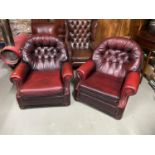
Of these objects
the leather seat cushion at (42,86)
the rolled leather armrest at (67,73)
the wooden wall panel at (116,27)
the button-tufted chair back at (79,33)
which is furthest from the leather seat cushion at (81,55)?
the leather seat cushion at (42,86)

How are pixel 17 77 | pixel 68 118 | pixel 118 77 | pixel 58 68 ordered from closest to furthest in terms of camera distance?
pixel 17 77
pixel 68 118
pixel 118 77
pixel 58 68

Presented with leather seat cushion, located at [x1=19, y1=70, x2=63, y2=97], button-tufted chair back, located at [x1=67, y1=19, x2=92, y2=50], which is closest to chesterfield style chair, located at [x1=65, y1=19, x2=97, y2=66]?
button-tufted chair back, located at [x1=67, y1=19, x2=92, y2=50]

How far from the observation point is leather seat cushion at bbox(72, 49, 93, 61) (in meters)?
2.71

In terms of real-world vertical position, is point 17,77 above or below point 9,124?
above

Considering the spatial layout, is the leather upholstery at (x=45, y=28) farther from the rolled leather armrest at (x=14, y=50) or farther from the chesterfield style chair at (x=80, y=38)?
the rolled leather armrest at (x=14, y=50)

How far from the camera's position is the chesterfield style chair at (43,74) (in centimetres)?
191

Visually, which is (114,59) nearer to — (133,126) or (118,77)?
(118,77)

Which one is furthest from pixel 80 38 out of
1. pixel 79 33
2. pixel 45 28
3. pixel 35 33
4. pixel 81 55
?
pixel 35 33

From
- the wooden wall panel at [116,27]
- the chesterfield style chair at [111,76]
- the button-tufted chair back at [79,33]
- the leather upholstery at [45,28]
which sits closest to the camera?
the chesterfield style chair at [111,76]
